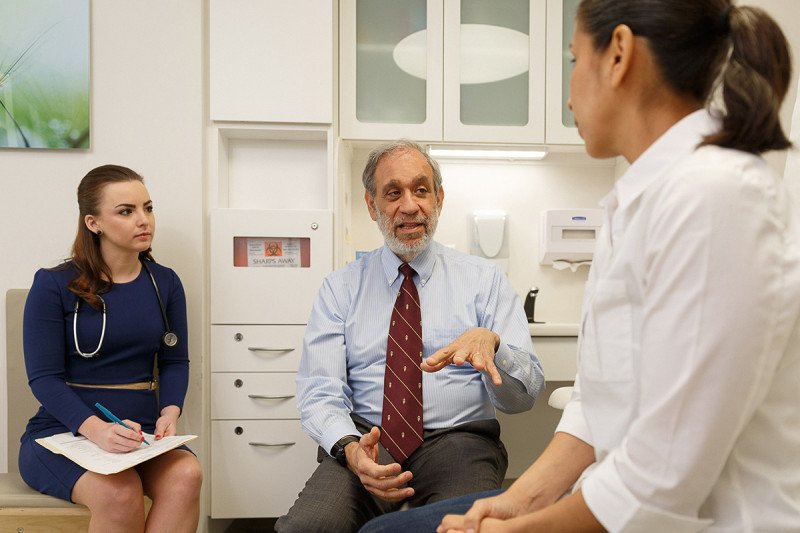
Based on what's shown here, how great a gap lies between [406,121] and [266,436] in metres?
1.29

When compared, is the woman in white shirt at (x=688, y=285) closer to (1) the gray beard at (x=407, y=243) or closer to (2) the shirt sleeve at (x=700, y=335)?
(2) the shirt sleeve at (x=700, y=335)

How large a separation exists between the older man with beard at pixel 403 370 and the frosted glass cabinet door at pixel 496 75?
0.85m

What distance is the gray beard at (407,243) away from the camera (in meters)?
1.79

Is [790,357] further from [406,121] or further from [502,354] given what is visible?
[406,121]

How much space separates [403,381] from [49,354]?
1.00 metres

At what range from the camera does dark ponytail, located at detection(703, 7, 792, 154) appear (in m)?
0.64

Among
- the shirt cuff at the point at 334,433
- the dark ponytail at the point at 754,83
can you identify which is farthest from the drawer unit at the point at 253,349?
the dark ponytail at the point at 754,83

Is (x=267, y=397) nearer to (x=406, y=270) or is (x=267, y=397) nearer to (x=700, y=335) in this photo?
(x=406, y=270)

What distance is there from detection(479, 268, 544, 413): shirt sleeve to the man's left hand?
0.13m

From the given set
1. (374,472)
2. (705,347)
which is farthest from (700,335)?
(374,472)

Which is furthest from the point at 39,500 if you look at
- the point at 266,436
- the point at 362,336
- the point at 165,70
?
the point at 165,70

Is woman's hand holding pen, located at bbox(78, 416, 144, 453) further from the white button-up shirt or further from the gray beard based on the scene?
the white button-up shirt

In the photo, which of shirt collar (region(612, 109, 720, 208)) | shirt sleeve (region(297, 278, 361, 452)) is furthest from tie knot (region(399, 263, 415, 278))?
shirt collar (region(612, 109, 720, 208))

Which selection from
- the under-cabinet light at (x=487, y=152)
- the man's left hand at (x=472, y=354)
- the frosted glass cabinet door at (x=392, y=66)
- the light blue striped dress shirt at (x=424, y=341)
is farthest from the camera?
the under-cabinet light at (x=487, y=152)
